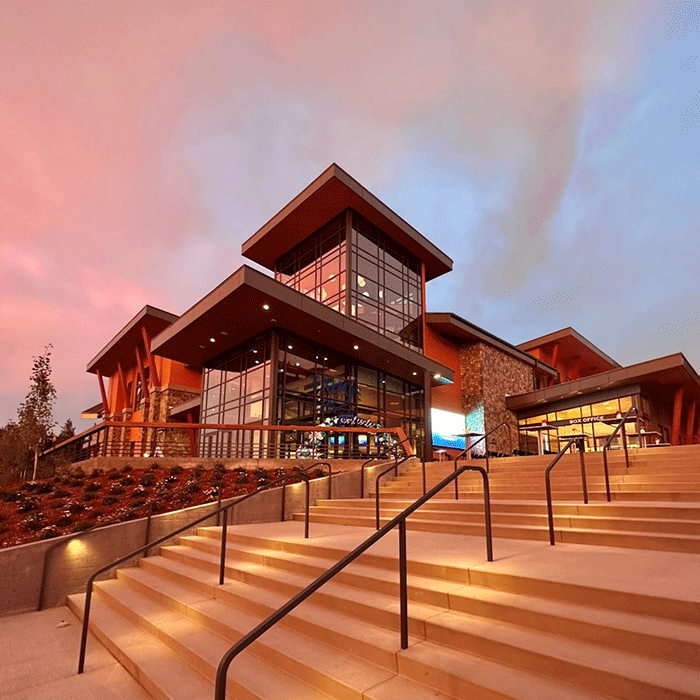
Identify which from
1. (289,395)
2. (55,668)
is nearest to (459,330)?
(289,395)

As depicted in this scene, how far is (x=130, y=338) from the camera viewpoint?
35.1 m

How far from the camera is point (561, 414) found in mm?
29781

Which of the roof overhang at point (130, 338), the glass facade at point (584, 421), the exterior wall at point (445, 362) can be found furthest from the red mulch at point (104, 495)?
the roof overhang at point (130, 338)

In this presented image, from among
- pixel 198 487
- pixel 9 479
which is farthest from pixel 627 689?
pixel 9 479

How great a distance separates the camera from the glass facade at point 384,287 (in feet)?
79.0

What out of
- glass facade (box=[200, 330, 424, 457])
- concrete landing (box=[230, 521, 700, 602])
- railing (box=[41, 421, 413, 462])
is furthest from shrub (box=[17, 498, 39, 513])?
glass facade (box=[200, 330, 424, 457])

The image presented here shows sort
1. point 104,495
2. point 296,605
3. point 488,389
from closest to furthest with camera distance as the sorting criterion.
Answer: point 296,605, point 104,495, point 488,389

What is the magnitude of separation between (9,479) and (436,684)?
1431 cm

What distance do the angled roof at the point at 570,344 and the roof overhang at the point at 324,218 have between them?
1348cm

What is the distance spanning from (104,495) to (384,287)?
18.0 metres

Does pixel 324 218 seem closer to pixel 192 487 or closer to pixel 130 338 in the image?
pixel 192 487

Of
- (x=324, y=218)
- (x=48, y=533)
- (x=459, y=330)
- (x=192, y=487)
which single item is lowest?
(x=48, y=533)

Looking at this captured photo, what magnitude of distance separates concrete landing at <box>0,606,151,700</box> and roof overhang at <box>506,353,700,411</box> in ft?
83.3

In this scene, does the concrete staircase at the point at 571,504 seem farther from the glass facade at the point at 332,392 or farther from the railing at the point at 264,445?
the glass facade at the point at 332,392
